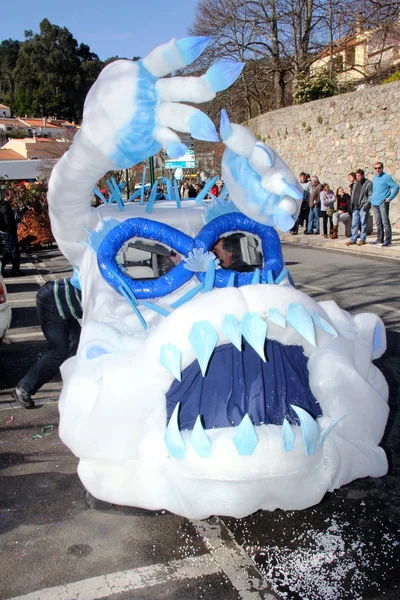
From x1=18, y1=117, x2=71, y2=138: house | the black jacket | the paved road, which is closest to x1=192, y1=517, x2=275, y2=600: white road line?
the paved road

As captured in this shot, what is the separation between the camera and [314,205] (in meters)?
15.2

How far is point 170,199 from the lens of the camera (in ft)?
12.6

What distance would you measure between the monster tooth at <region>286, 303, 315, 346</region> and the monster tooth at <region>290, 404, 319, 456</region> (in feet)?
0.88

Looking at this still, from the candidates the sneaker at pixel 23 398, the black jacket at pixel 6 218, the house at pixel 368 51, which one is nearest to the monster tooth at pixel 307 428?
the sneaker at pixel 23 398

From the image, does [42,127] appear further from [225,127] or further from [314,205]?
[225,127]

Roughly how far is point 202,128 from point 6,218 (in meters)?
10.0

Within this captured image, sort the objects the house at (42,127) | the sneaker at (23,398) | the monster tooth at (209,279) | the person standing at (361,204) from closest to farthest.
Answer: the monster tooth at (209,279), the sneaker at (23,398), the person standing at (361,204), the house at (42,127)

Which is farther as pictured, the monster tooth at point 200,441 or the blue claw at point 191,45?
the blue claw at point 191,45

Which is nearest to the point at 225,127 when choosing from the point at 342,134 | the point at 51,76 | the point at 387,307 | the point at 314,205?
the point at 387,307

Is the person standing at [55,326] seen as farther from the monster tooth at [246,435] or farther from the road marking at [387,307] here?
the road marking at [387,307]

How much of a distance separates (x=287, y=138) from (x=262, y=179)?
19208 mm

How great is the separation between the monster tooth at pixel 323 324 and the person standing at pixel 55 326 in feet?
6.76

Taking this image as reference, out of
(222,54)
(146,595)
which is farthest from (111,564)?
(222,54)

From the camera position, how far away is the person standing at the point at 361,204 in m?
12.4
